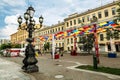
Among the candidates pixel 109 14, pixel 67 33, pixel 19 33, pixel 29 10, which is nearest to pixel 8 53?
pixel 67 33

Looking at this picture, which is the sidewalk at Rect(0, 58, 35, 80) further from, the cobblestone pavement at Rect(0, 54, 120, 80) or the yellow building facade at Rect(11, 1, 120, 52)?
the yellow building facade at Rect(11, 1, 120, 52)

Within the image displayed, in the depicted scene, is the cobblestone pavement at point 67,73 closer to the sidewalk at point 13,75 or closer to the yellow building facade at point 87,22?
the sidewalk at point 13,75

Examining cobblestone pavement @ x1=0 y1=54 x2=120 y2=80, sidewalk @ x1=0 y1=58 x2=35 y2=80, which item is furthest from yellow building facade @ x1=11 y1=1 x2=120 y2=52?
sidewalk @ x1=0 y1=58 x2=35 y2=80

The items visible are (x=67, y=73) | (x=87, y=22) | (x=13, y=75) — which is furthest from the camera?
(x=87, y=22)

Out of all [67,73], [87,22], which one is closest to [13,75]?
[67,73]

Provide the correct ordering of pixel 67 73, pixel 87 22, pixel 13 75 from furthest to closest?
pixel 87 22
pixel 67 73
pixel 13 75

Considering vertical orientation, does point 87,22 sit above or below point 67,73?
above

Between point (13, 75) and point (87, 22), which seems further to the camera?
point (87, 22)

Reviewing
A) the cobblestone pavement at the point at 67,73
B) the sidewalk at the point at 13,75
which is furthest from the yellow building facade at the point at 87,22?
the sidewalk at the point at 13,75

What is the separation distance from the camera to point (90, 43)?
1254 inches

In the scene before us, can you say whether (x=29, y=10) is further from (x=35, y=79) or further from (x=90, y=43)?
(x=90, y=43)

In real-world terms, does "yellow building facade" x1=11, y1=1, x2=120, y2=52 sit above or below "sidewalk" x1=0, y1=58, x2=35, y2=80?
above

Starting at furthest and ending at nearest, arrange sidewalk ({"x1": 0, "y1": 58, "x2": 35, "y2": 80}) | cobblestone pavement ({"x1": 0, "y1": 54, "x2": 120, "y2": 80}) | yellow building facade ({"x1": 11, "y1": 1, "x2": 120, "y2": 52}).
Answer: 1. yellow building facade ({"x1": 11, "y1": 1, "x2": 120, "y2": 52})
2. sidewalk ({"x1": 0, "y1": 58, "x2": 35, "y2": 80})
3. cobblestone pavement ({"x1": 0, "y1": 54, "x2": 120, "y2": 80})

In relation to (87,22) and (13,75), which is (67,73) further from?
(87,22)
